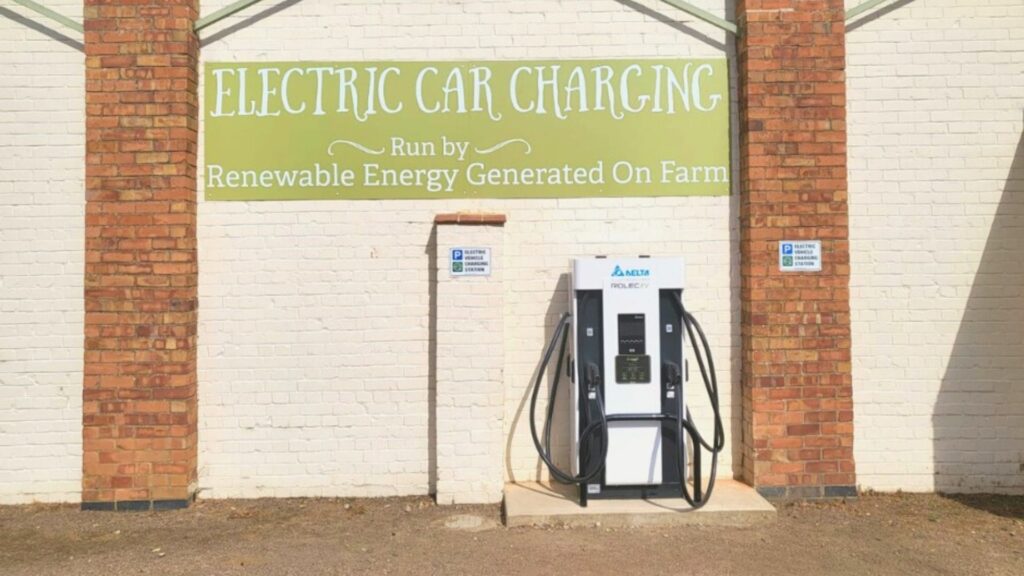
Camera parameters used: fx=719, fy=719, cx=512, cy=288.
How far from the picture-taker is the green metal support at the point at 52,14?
5434 millimetres

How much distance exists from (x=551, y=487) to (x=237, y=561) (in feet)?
7.46

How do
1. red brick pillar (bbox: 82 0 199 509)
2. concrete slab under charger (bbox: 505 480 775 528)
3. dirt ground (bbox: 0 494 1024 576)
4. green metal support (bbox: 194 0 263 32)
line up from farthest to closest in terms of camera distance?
green metal support (bbox: 194 0 263 32)
red brick pillar (bbox: 82 0 199 509)
concrete slab under charger (bbox: 505 480 775 528)
dirt ground (bbox: 0 494 1024 576)

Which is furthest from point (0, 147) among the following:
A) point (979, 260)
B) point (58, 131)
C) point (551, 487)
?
point (979, 260)

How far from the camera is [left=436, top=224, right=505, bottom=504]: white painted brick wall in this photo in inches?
210

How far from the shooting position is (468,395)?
17.5 feet

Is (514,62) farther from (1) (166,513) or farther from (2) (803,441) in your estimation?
(1) (166,513)

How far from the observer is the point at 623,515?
4891 mm

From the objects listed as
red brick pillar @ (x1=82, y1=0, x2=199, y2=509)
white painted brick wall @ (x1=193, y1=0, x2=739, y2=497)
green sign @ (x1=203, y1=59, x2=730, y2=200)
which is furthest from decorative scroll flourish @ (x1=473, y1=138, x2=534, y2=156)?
red brick pillar @ (x1=82, y1=0, x2=199, y2=509)

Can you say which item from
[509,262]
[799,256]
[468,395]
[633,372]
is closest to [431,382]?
[468,395]

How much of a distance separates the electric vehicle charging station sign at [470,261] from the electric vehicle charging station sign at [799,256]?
2204 millimetres

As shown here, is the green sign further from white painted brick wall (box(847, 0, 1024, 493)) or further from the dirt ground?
the dirt ground

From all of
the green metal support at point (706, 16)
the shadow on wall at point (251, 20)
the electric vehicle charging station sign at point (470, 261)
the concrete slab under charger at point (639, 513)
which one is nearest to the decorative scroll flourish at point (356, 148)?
the electric vehicle charging station sign at point (470, 261)

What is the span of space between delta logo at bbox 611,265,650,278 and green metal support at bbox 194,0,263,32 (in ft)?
11.4

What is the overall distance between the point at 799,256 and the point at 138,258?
4916mm
